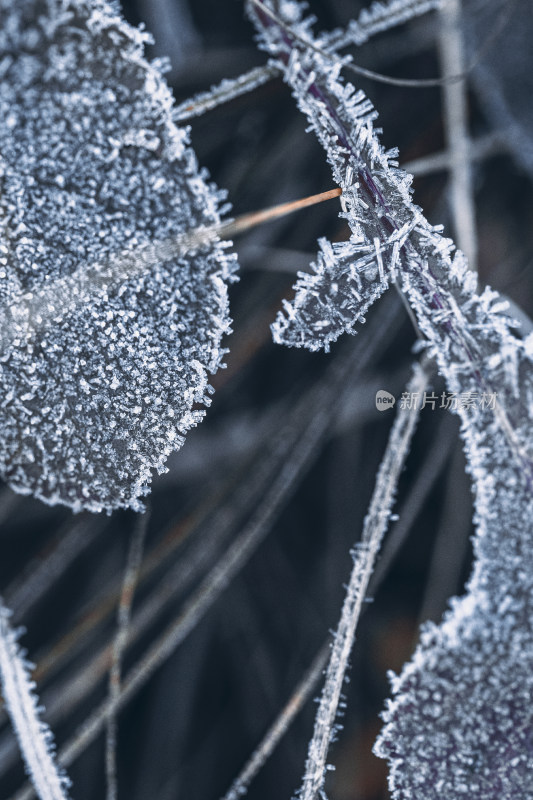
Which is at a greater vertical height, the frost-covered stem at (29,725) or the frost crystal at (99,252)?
the frost crystal at (99,252)

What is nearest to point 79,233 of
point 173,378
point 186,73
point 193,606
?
point 173,378

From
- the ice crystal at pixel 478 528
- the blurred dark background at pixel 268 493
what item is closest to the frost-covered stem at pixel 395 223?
the ice crystal at pixel 478 528

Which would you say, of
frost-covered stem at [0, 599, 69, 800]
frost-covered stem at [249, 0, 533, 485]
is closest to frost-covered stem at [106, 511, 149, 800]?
frost-covered stem at [0, 599, 69, 800]

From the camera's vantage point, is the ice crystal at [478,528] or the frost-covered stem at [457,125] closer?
the ice crystal at [478,528]

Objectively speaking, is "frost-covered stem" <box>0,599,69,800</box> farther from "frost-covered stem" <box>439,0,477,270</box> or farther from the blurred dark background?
"frost-covered stem" <box>439,0,477,270</box>

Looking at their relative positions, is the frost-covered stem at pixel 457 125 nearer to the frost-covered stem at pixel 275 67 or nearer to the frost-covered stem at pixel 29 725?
the frost-covered stem at pixel 275 67

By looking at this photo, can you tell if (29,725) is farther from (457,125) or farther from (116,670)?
(457,125)
